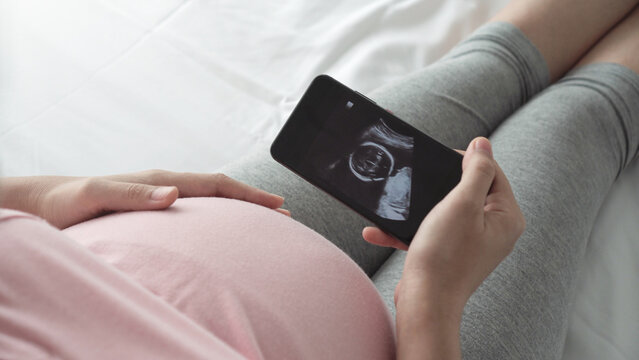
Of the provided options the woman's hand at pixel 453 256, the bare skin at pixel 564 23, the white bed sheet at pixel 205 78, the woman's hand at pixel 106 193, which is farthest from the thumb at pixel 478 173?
the bare skin at pixel 564 23

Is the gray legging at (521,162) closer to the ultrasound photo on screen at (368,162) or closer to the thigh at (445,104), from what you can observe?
the thigh at (445,104)

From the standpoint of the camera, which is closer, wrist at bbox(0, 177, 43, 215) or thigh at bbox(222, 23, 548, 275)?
wrist at bbox(0, 177, 43, 215)

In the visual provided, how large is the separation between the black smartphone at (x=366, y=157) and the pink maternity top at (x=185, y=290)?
0.10m

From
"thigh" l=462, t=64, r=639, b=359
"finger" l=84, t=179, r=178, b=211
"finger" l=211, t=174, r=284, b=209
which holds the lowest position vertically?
"thigh" l=462, t=64, r=639, b=359

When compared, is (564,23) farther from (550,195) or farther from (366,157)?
(366,157)

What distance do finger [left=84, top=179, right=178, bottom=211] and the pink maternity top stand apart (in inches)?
0.6

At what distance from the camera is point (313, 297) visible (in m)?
0.43

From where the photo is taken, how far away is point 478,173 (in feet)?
1.69

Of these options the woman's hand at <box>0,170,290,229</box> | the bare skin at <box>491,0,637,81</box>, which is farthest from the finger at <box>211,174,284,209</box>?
the bare skin at <box>491,0,637,81</box>

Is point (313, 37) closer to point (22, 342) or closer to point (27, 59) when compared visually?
point (27, 59)

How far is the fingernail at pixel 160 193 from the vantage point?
498 mm

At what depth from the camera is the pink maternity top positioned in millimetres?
332

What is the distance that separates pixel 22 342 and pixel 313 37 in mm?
894

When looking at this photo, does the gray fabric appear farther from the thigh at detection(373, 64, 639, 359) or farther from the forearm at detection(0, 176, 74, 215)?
the forearm at detection(0, 176, 74, 215)
